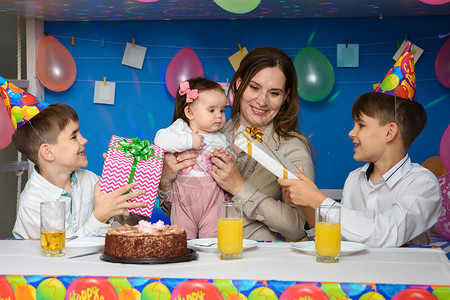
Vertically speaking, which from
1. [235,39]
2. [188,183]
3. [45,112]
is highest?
[235,39]

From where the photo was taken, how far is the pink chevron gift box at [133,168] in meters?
1.97

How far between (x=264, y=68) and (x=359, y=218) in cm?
80

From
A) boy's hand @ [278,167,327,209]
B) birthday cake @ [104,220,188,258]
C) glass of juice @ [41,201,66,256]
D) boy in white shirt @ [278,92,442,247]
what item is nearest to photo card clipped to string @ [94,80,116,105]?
boy in white shirt @ [278,92,442,247]

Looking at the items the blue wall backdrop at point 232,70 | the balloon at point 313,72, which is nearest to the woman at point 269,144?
the balloon at point 313,72

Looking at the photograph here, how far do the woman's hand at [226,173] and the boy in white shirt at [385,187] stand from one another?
0.77 ft

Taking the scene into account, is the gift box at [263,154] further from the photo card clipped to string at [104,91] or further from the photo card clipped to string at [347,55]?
the photo card clipped to string at [104,91]

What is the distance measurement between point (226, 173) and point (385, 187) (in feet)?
2.01

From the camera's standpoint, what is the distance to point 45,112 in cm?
217

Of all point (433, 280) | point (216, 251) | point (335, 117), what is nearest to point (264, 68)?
point (216, 251)

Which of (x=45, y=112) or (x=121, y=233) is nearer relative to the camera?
(x=121, y=233)

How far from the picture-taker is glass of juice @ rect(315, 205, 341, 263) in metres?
1.53

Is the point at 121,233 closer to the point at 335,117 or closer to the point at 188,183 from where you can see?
the point at 188,183

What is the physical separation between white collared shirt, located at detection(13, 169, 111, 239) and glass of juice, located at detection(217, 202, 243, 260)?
58cm

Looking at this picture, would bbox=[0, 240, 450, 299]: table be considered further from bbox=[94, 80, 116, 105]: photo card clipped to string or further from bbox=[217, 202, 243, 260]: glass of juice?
bbox=[94, 80, 116, 105]: photo card clipped to string
